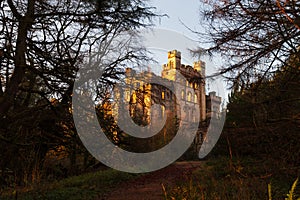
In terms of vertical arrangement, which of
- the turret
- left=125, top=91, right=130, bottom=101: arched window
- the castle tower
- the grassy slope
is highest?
the castle tower

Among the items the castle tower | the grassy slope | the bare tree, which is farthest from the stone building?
the grassy slope

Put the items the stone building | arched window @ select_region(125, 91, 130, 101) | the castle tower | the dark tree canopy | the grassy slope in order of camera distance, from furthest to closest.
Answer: the castle tower → arched window @ select_region(125, 91, 130, 101) → the grassy slope → the stone building → the dark tree canopy

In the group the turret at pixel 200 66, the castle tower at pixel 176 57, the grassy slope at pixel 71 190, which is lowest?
the grassy slope at pixel 71 190

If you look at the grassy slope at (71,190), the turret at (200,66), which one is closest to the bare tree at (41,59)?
the grassy slope at (71,190)

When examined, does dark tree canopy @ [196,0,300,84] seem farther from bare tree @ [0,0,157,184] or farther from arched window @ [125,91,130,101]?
arched window @ [125,91,130,101]

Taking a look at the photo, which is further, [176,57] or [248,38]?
[176,57]

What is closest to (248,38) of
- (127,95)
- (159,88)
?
(127,95)

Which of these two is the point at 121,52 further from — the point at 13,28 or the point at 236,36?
the point at 236,36

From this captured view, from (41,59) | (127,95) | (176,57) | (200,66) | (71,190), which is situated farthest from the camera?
(176,57)

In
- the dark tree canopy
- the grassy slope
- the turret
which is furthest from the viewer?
the grassy slope

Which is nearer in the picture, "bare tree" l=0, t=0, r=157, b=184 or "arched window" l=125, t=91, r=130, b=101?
"bare tree" l=0, t=0, r=157, b=184

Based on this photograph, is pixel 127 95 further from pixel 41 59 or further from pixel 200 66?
pixel 200 66

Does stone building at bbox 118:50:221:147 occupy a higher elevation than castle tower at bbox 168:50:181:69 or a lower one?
lower

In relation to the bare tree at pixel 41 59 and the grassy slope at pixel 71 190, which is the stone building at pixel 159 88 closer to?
the bare tree at pixel 41 59
